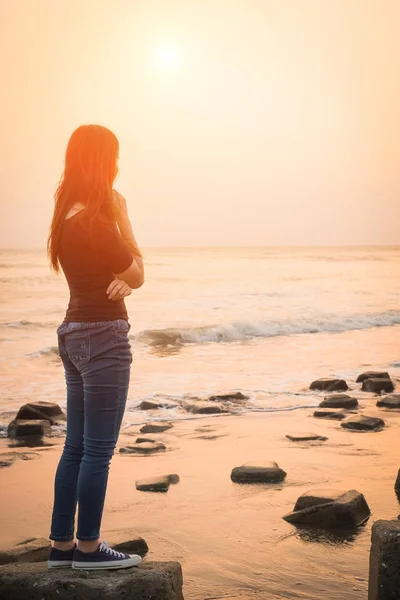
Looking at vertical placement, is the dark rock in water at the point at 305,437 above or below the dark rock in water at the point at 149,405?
above

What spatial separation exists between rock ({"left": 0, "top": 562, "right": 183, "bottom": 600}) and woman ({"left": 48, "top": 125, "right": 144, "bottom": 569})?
20 cm

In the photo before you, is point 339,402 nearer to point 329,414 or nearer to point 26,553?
point 329,414

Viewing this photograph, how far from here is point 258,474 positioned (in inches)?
209

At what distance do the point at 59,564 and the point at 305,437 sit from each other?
407 centimetres

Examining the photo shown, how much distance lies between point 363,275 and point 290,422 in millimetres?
39284

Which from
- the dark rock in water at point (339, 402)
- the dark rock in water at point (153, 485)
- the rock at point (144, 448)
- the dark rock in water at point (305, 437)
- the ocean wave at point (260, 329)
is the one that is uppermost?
the dark rock in water at point (153, 485)

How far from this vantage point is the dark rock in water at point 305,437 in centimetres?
678

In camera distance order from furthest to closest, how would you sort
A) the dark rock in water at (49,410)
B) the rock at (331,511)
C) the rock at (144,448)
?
the dark rock in water at (49,410) < the rock at (144,448) < the rock at (331,511)

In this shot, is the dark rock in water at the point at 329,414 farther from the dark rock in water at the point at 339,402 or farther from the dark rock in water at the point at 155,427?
the dark rock in water at the point at 155,427

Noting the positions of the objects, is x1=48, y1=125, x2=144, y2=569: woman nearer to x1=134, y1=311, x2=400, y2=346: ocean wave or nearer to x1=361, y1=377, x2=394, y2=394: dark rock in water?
x1=361, y1=377, x2=394, y2=394: dark rock in water

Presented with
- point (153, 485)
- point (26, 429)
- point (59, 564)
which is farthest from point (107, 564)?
point (26, 429)

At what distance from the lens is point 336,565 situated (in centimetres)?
366

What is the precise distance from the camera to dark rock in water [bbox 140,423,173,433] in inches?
296

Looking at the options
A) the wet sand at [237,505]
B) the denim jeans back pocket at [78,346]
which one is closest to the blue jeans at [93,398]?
the denim jeans back pocket at [78,346]
